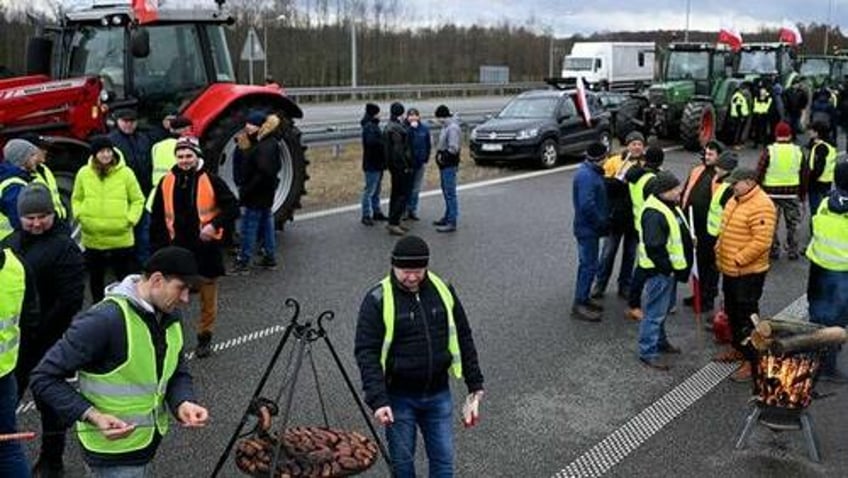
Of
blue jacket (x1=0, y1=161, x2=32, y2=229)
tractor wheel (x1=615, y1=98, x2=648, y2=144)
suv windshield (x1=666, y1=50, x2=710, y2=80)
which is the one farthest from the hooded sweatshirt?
suv windshield (x1=666, y1=50, x2=710, y2=80)

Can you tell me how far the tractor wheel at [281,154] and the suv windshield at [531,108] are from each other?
855cm

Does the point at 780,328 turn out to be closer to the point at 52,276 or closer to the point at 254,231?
the point at 52,276

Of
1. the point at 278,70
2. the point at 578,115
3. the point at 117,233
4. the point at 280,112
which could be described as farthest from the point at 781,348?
the point at 278,70

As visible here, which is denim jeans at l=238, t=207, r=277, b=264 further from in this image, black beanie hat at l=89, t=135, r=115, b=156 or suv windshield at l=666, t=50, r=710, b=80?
suv windshield at l=666, t=50, r=710, b=80

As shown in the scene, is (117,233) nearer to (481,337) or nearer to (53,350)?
(481,337)

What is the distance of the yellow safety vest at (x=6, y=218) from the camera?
5.58 m

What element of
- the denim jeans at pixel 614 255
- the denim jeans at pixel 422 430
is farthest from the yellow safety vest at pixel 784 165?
the denim jeans at pixel 422 430

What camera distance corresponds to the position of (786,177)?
1066 centimetres

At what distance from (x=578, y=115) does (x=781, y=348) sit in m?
14.2

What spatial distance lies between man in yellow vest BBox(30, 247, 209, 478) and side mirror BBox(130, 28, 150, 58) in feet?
20.6

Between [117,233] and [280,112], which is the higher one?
[280,112]

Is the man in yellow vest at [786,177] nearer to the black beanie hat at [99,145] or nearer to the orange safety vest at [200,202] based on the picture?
the orange safety vest at [200,202]

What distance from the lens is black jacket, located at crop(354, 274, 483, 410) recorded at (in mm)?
4477

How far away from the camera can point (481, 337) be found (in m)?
7.98
